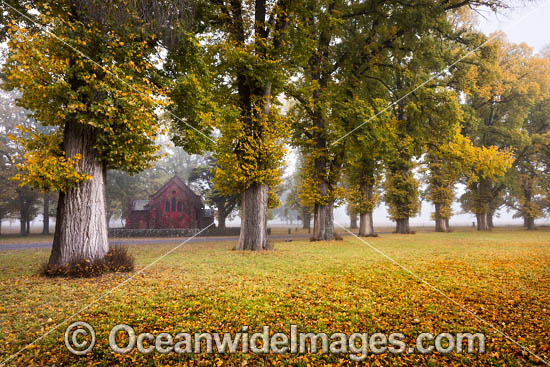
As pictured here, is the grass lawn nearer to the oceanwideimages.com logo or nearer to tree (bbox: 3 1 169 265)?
the oceanwideimages.com logo

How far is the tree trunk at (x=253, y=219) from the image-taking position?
1309 cm

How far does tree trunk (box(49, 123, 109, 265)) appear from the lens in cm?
750

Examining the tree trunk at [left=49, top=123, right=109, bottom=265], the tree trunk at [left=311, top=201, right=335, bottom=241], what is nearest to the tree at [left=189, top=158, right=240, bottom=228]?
the tree trunk at [left=311, top=201, right=335, bottom=241]

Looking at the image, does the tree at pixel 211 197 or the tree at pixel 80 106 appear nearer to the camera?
the tree at pixel 80 106

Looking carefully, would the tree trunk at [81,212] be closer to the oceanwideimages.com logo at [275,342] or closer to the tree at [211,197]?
the oceanwideimages.com logo at [275,342]

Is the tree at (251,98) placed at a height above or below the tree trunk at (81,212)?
above

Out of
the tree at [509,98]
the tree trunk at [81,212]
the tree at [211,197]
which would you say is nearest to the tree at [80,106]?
the tree trunk at [81,212]

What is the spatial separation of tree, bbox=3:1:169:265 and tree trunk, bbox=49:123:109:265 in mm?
24

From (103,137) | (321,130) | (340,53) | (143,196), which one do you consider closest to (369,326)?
(103,137)

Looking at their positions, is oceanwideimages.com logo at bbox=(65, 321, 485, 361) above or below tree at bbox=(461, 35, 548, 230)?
below

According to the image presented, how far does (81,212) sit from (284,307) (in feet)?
21.7

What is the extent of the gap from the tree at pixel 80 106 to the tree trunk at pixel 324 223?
13.1 metres

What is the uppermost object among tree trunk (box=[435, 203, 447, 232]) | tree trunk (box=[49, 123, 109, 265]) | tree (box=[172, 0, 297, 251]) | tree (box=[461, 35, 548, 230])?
tree (box=[461, 35, 548, 230])

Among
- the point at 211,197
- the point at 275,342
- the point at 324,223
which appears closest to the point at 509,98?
the point at 324,223
